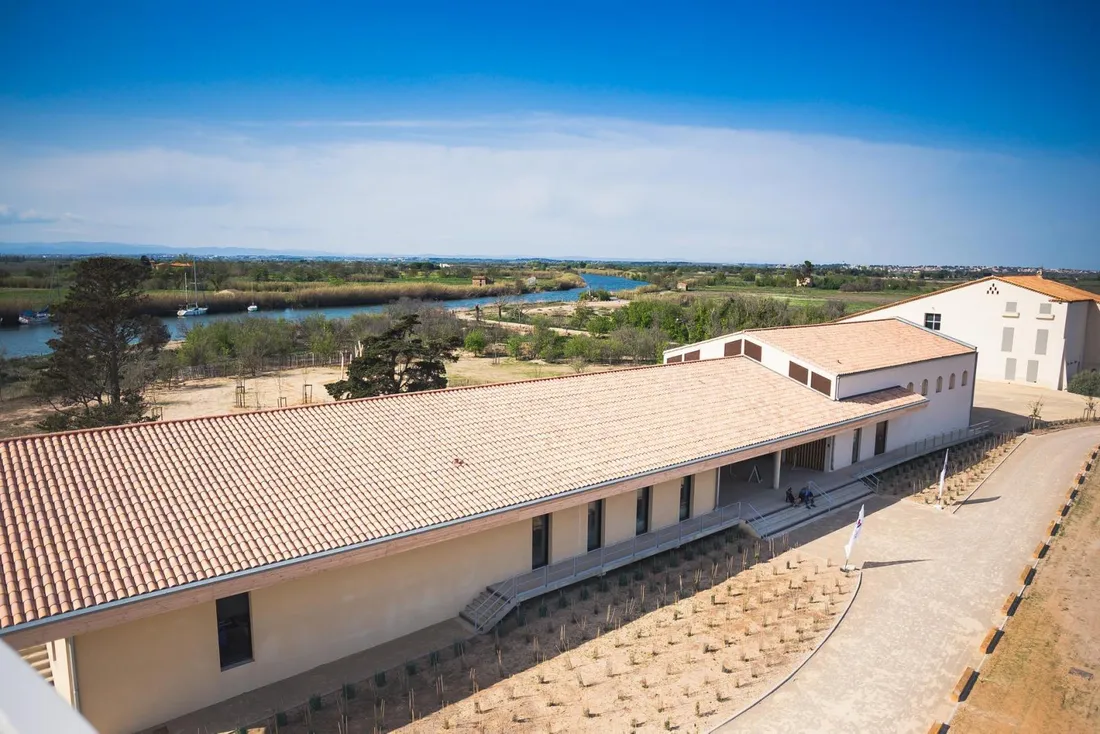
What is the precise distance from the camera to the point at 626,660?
1384 centimetres

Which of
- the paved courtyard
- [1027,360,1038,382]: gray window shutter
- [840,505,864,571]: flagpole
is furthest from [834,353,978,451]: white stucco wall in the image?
[1027,360,1038,382]: gray window shutter

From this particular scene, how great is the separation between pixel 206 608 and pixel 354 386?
20.1 meters

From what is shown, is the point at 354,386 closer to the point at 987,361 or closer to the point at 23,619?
the point at 23,619

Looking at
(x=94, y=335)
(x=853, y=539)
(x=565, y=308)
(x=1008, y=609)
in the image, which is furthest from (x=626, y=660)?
(x=565, y=308)

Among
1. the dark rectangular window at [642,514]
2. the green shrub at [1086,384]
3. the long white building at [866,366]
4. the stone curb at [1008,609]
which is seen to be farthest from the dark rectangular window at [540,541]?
the green shrub at [1086,384]

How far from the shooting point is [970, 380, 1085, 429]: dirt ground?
36.5 m

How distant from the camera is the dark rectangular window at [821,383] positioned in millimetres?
24969

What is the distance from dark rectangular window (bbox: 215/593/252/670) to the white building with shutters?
4080cm

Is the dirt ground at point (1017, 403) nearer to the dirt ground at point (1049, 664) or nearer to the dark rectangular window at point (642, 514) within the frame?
the dirt ground at point (1049, 664)

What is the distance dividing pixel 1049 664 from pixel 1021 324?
3764 cm

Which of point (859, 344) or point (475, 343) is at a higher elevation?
point (859, 344)

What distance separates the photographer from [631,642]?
1446 centimetres

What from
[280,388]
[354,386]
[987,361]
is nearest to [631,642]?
[354,386]

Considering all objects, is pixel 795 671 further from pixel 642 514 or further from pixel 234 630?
pixel 234 630
